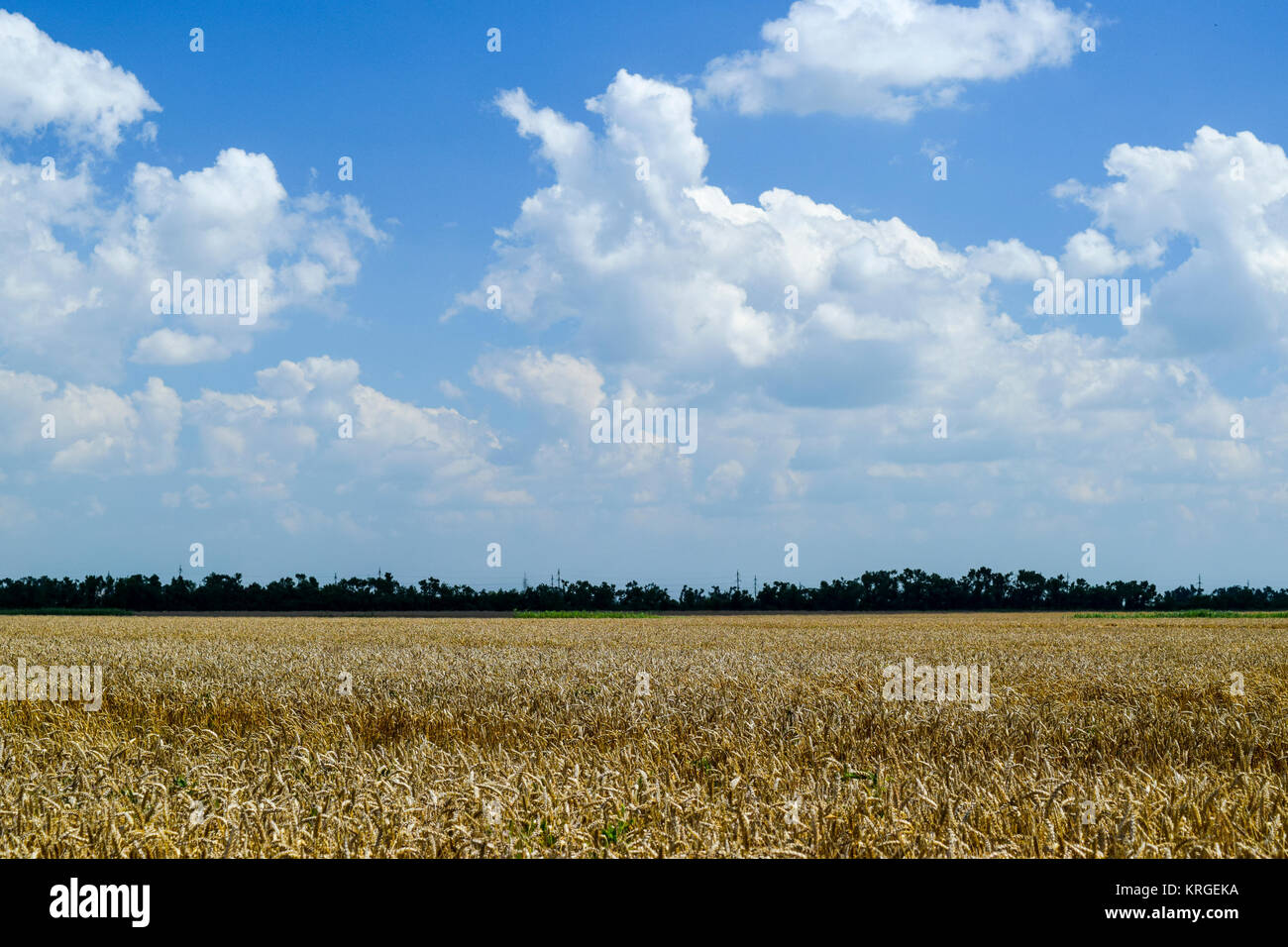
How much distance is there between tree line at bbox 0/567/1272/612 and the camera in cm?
9956

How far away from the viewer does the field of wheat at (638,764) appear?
4.85 metres

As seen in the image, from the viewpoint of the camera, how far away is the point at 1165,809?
555 cm

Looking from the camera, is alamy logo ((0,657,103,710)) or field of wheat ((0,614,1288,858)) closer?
field of wheat ((0,614,1288,858))

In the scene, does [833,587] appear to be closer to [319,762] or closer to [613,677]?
[613,677]

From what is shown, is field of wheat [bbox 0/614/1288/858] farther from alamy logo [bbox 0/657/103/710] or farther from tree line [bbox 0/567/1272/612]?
tree line [bbox 0/567/1272/612]
